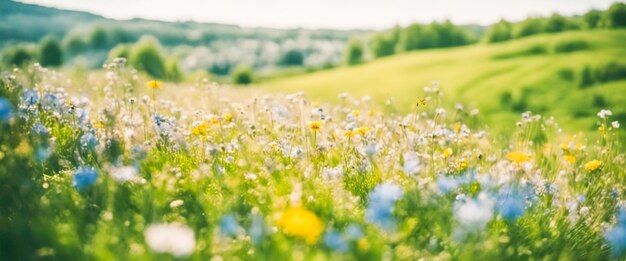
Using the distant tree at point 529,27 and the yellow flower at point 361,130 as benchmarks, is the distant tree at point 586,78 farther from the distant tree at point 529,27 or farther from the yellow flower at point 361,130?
the distant tree at point 529,27

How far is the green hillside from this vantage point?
25938 mm

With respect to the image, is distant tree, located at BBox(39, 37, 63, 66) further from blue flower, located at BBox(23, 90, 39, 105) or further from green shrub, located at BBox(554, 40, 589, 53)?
blue flower, located at BBox(23, 90, 39, 105)

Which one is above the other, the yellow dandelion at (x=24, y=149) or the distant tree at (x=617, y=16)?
the distant tree at (x=617, y=16)

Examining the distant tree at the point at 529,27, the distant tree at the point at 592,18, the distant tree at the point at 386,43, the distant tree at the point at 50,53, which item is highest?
the distant tree at the point at 592,18

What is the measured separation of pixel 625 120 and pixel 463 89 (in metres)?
12.1

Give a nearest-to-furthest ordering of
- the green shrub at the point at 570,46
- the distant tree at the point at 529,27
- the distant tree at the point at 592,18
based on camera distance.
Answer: the green shrub at the point at 570,46
the distant tree at the point at 592,18
the distant tree at the point at 529,27

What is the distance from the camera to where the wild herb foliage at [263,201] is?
2688 millimetres

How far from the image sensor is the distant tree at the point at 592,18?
6494 cm

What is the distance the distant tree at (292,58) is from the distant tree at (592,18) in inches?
4747

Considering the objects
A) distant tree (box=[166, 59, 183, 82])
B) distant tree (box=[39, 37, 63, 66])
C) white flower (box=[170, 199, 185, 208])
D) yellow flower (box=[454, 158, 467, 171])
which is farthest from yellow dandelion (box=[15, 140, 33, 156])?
distant tree (box=[39, 37, 63, 66])

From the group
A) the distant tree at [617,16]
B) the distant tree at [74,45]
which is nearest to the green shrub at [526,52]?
the distant tree at [617,16]

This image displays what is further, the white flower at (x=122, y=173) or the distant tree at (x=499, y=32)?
the distant tree at (x=499, y=32)

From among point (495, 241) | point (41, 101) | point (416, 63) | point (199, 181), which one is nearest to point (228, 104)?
point (41, 101)

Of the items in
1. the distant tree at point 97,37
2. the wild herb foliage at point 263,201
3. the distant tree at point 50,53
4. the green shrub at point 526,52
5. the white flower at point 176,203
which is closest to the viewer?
the wild herb foliage at point 263,201
